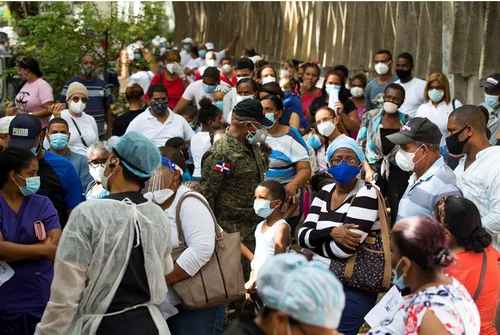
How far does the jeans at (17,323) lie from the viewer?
618 cm

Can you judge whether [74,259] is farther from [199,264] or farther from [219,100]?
[219,100]

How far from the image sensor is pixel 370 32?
20.2 m

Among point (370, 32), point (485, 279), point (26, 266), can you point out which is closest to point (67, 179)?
point (26, 266)

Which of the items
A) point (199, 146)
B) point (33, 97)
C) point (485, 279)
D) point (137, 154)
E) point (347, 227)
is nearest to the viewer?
point (137, 154)

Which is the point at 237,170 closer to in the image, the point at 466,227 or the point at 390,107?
the point at 466,227

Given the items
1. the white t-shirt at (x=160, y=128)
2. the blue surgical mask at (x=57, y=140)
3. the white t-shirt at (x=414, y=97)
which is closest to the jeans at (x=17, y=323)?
the blue surgical mask at (x=57, y=140)

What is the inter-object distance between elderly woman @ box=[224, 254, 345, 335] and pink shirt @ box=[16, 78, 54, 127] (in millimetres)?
9679

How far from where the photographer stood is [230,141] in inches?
319

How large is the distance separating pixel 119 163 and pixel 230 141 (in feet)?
9.13

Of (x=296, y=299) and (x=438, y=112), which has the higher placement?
(x=296, y=299)

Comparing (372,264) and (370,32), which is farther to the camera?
(370,32)

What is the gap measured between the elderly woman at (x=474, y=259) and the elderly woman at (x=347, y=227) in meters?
1.05

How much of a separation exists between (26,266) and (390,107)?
5867 mm

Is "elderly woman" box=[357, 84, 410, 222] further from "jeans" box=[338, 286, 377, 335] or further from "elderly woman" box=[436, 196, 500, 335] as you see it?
"elderly woman" box=[436, 196, 500, 335]
